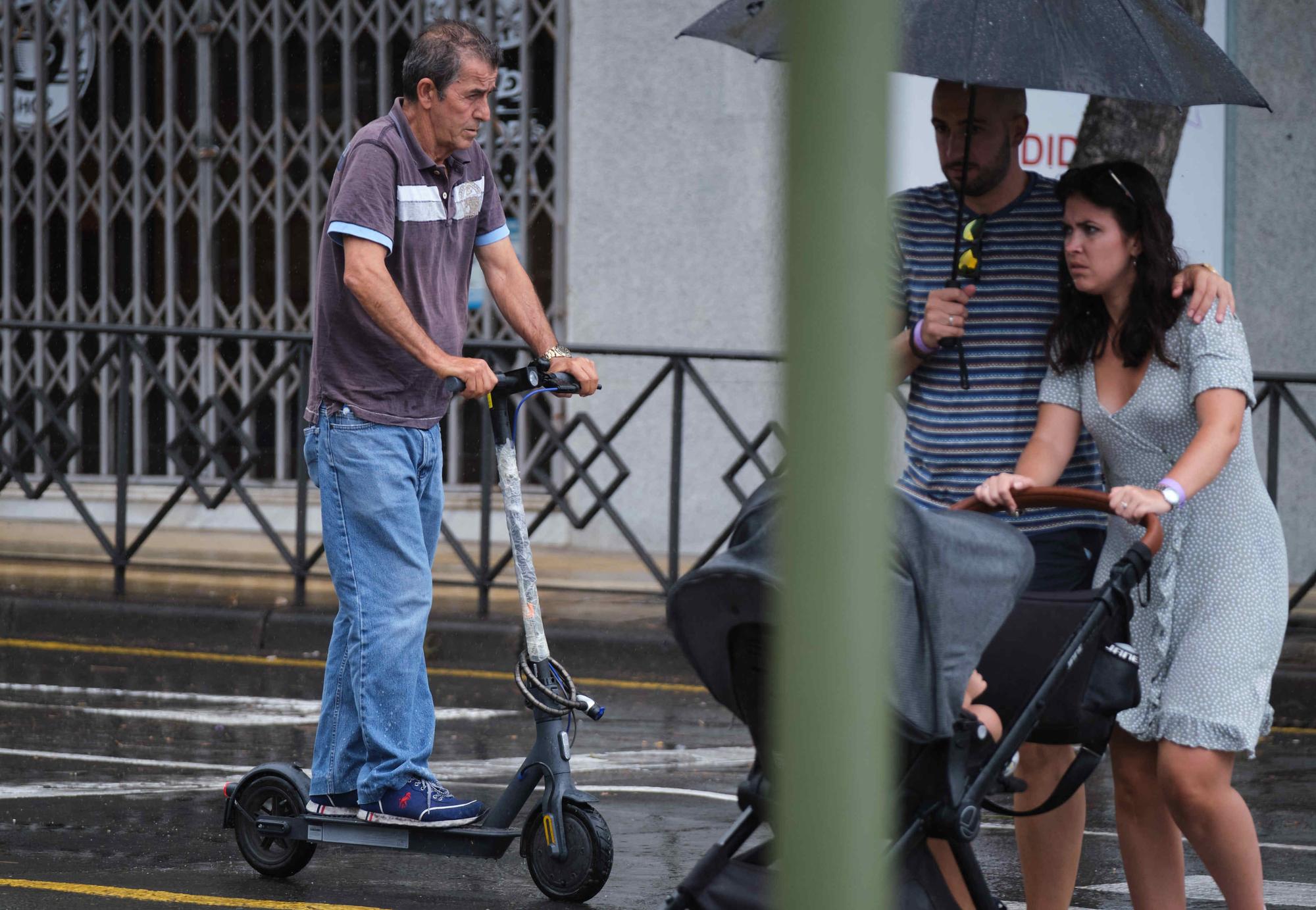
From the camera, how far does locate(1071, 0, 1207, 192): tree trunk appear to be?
8992 mm

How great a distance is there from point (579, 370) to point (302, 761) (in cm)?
252

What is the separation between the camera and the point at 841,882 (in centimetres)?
156

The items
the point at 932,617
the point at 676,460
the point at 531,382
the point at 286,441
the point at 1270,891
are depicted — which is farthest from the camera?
the point at 286,441

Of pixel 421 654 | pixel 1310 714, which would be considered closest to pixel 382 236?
pixel 421 654

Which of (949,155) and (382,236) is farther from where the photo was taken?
(382,236)

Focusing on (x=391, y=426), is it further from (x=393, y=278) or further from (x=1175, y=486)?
(x=1175, y=486)

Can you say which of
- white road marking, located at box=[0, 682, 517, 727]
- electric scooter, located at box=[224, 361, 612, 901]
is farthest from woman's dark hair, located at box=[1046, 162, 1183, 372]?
white road marking, located at box=[0, 682, 517, 727]

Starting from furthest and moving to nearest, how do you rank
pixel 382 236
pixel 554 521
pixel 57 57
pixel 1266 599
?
pixel 57 57 → pixel 554 521 → pixel 382 236 → pixel 1266 599

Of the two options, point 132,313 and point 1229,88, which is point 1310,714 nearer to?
point 1229,88

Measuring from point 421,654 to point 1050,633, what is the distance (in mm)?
1866

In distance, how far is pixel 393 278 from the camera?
491 centimetres

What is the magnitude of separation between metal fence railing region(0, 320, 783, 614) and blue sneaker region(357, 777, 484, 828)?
2.78m

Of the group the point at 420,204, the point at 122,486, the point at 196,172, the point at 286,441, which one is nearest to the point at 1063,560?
the point at 420,204

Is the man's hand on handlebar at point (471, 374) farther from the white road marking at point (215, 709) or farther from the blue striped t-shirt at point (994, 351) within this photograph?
the white road marking at point (215, 709)
